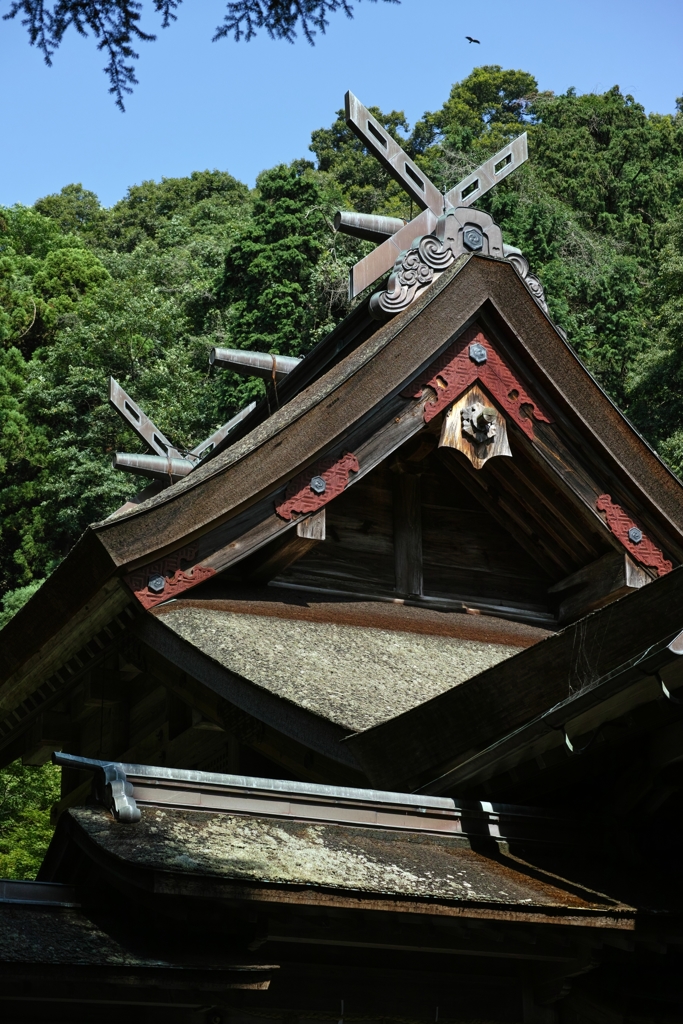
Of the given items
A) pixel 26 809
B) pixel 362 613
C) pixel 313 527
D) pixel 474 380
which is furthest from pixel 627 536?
pixel 26 809

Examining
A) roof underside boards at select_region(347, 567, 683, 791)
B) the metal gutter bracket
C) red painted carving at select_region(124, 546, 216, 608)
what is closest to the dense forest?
red painted carving at select_region(124, 546, 216, 608)

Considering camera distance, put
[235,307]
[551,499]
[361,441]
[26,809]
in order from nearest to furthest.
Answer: [361,441], [551,499], [26,809], [235,307]

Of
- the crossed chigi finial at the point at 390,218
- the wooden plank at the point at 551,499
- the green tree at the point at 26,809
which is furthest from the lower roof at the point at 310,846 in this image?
the green tree at the point at 26,809

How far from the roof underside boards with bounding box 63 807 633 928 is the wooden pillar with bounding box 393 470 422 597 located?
2620mm

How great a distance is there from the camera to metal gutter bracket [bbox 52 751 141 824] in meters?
3.38

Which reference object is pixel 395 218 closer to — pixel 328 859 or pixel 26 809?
pixel 328 859

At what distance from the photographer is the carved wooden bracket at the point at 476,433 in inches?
242

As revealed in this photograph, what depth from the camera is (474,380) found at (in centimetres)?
619

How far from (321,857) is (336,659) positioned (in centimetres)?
174

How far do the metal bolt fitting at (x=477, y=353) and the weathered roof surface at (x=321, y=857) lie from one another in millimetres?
2953

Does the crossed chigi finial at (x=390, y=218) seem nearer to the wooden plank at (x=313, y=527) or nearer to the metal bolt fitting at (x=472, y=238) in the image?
the metal bolt fitting at (x=472, y=238)

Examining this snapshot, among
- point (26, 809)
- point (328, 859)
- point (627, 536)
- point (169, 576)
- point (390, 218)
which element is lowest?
point (328, 859)

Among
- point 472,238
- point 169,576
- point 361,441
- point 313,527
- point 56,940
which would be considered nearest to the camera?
point 56,940

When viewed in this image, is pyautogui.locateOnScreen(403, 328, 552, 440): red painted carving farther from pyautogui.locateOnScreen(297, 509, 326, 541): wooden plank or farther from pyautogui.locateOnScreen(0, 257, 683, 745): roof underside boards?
pyautogui.locateOnScreen(297, 509, 326, 541): wooden plank
